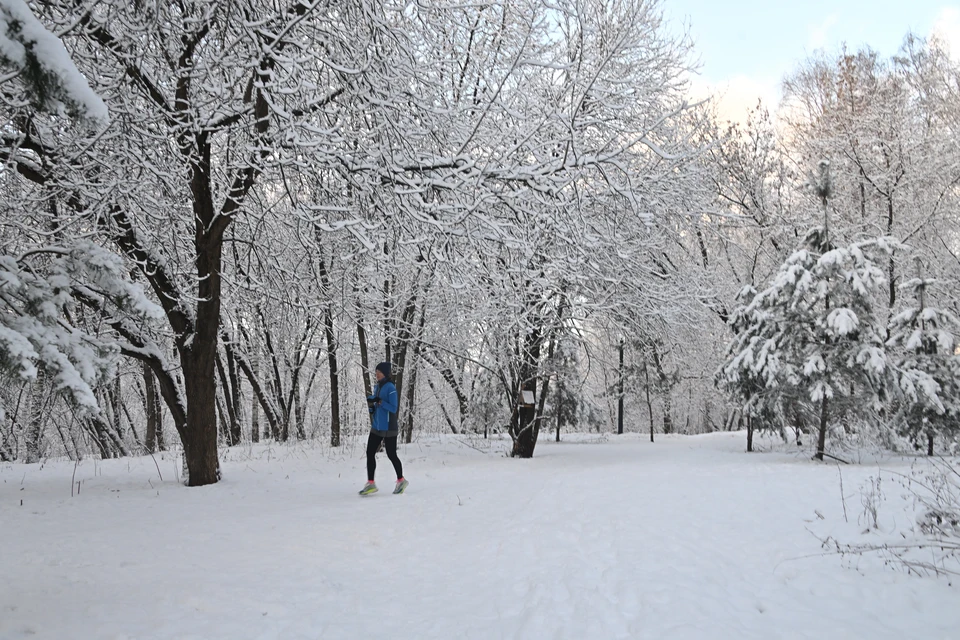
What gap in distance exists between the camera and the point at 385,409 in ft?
29.2

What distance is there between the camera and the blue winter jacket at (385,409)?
8852mm

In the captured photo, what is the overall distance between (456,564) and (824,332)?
381 inches

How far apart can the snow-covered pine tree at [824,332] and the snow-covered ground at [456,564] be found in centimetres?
340

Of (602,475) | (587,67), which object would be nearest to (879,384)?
(602,475)

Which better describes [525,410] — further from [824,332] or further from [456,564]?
[456,564]

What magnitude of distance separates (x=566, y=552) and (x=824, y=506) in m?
3.28

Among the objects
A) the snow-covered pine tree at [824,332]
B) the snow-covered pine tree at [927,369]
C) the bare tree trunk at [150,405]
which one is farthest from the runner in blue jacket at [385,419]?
the bare tree trunk at [150,405]

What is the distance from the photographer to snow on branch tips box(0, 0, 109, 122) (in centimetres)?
267

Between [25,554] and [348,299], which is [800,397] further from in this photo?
[25,554]

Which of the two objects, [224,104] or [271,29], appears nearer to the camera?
[271,29]

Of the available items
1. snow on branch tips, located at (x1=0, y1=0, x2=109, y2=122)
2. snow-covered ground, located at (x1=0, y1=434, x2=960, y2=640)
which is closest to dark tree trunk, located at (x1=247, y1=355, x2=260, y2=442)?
snow-covered ground, located at (x1=0, y1=434, x2=960, y2=640)

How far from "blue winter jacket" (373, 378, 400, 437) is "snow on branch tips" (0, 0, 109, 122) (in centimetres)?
624

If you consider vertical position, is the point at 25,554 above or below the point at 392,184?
below

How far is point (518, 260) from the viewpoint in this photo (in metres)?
7.58
